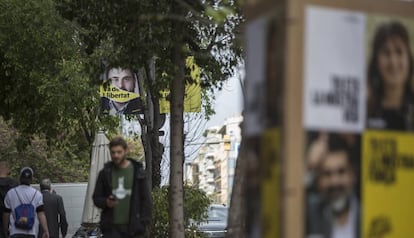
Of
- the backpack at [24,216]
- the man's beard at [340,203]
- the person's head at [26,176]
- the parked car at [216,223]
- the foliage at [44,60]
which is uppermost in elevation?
the foliage at [44,60]

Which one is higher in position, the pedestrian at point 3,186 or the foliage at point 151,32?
the foliage at point 151,32

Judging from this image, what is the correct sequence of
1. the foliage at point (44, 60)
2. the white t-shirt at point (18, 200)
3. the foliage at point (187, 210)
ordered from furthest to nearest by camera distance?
the foliage at point (44, 60)
the foliage at point (187, 210)
the white t-shirt at point (18, 200)

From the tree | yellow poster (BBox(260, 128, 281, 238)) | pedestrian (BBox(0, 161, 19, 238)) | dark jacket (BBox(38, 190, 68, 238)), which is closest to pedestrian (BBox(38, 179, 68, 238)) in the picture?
dark jacket (BBox(38, 190, 68, 238))

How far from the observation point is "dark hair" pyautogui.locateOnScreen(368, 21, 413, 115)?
16.5ft

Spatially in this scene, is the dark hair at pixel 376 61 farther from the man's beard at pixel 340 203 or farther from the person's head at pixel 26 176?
the person's head at pixel 26 176

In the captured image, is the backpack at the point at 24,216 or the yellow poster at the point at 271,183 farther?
the backpack at the point at 24,216

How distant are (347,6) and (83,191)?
20860 mm

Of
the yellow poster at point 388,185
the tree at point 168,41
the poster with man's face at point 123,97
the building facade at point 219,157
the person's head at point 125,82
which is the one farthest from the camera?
the building facade at point 219,157

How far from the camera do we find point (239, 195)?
35.6 ft

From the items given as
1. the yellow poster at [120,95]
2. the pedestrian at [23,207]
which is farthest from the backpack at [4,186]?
the yellow poster at [120,95]

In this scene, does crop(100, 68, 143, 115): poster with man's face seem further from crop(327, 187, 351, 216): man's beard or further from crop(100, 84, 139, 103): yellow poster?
crop(327, 187, 351, 216): man's beard

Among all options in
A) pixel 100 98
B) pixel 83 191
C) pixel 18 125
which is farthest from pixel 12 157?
pixel 100 98

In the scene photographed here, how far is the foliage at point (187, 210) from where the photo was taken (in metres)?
15.6

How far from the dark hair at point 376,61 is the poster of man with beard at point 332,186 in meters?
0.28
